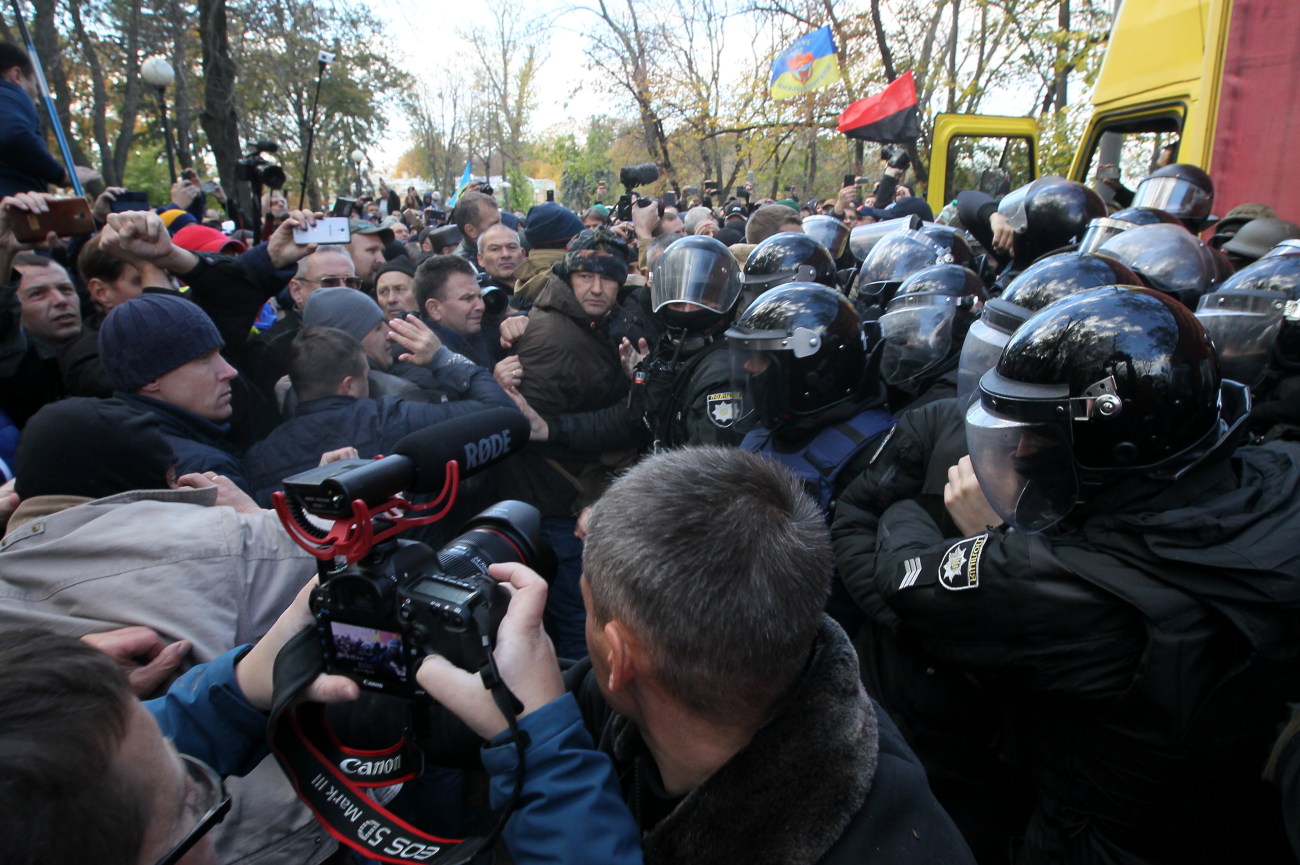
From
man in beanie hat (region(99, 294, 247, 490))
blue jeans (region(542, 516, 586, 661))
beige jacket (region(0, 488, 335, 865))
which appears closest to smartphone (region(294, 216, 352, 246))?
man in beanie hat (region(99, 294, 247, 490))

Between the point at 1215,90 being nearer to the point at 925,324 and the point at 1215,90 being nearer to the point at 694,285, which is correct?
the point at 925,324

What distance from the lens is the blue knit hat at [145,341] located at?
2293mm

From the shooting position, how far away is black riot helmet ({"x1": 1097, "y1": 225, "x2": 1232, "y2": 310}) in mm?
3254

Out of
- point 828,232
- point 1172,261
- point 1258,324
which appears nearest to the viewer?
point 1258,324

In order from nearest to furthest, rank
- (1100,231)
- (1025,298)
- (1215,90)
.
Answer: (1025,298)
(1100,231)
(1215,90)

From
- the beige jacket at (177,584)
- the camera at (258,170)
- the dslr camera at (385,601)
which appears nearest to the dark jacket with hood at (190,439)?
the beige jacket at (177,584)

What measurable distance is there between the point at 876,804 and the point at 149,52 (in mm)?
19104

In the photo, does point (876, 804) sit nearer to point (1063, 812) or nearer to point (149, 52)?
point (1063, 812)

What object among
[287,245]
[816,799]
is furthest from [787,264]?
[816,799]

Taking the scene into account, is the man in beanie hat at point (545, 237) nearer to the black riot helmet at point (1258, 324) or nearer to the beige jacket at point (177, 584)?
the beige jacket at point (177, 584)

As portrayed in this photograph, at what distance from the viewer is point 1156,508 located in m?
1.60

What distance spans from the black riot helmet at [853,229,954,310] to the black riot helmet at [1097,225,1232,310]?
994 mm

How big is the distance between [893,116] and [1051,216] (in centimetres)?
585

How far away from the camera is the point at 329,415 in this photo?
2613mm
